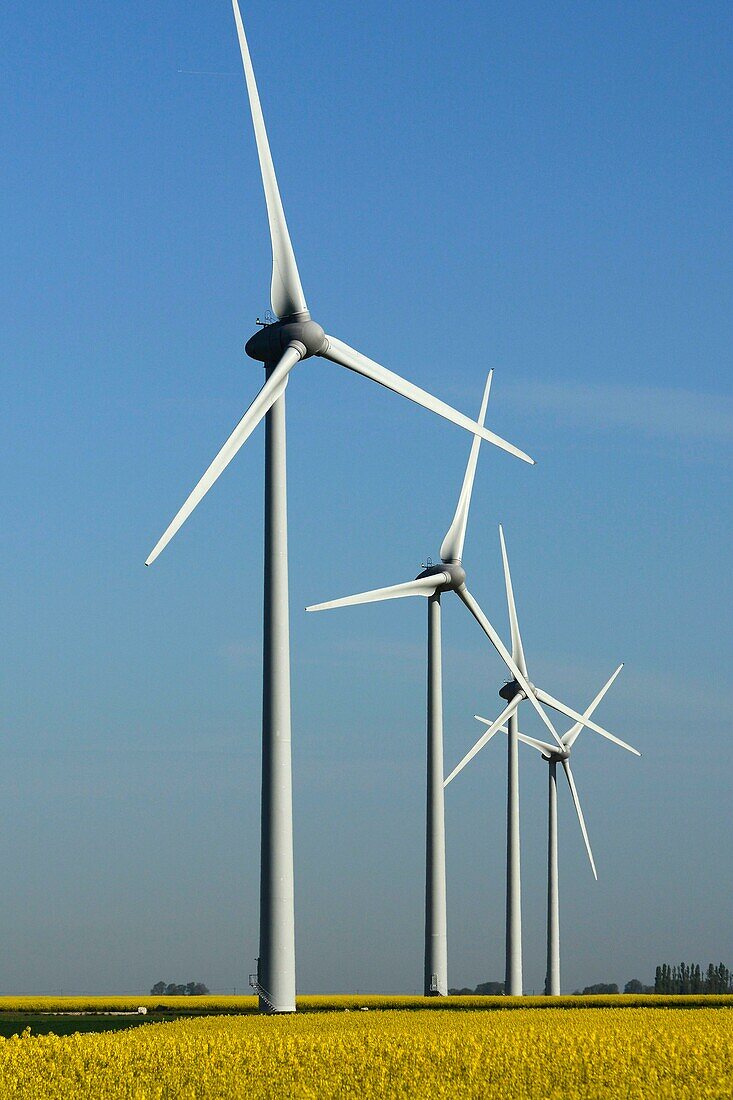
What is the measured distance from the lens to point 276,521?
5425cm

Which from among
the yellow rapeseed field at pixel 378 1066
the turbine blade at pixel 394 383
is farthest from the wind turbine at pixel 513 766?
the yellow rapeseed field at pixel 378 1066

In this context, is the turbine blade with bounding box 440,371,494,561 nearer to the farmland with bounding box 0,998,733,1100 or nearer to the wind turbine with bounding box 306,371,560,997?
the wind turbine with bounding box 306,371,560,997

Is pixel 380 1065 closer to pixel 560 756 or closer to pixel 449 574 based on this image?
pixel 449 574

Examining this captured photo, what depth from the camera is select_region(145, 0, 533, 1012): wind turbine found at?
166 feet

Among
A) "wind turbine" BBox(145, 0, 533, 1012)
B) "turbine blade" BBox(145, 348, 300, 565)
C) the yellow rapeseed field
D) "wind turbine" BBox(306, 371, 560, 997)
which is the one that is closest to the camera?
the yellow rapeseed field

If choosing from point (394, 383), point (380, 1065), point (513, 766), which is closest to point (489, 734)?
point (513, 766)

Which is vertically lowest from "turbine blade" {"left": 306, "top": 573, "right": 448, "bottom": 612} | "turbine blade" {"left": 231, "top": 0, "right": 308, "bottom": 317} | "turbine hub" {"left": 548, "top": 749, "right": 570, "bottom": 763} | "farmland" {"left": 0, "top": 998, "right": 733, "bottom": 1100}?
"farmland" {"left": 0, "top": 998, "right": 733, "bottom": 1100}

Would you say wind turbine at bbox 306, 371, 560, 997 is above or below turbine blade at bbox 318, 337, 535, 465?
below

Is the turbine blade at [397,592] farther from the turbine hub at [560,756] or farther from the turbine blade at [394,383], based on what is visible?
the turbine hub at [560,756]

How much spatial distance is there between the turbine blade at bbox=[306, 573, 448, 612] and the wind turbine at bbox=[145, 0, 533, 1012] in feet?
41.8

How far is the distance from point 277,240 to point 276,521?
1253 cm

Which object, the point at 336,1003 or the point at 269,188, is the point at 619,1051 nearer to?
the point at 269,188

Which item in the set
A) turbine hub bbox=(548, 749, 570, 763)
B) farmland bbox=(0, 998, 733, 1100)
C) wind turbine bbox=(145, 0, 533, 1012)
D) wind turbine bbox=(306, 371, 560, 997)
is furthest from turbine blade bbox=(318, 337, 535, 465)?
turbine hub bbox=(548, 749, 570, 763)

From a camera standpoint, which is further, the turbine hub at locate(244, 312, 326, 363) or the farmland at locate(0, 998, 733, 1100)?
the turbine hub at locate(244, 312, 326, 363)
